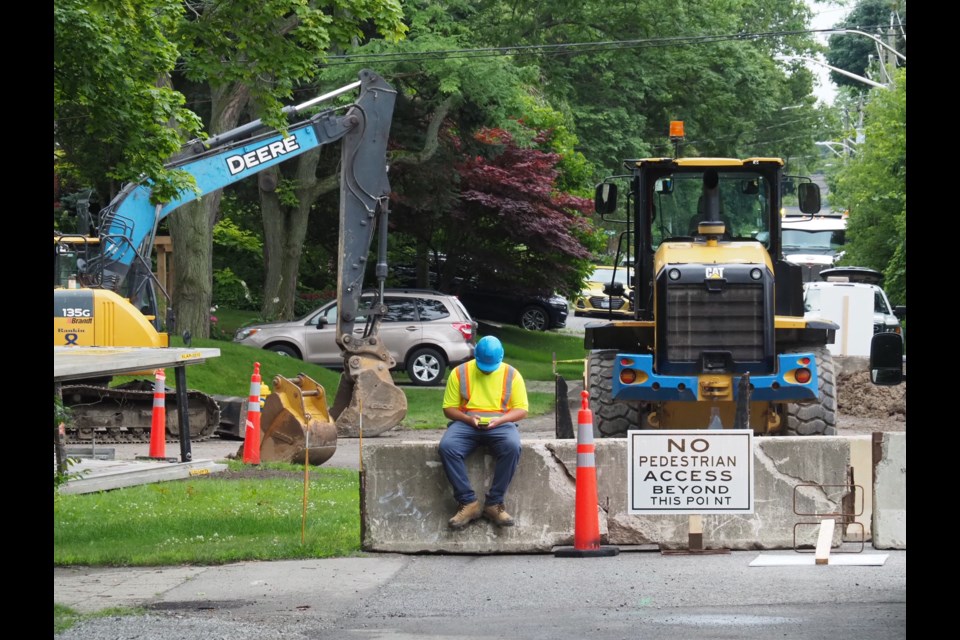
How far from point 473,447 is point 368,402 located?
932 centimetres

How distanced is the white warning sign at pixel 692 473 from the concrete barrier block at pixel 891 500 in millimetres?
941

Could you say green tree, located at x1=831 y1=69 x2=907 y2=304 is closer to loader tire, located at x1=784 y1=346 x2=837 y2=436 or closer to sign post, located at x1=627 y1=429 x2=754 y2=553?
loader tire, located at x1=784 y1=346 x2=837 y2=436

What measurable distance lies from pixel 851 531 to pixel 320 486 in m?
5.76

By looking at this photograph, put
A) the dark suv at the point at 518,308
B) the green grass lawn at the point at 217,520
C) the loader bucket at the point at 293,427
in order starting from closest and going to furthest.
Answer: the green grass lawn at the point at 217,520
the loader bucket at the point at 293,427
the dark suv at the point at 518,308

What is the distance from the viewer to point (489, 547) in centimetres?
1151

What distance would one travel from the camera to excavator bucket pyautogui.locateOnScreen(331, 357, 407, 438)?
20.7 metres

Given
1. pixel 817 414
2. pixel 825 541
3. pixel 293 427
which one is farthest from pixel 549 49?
pixel 825 541

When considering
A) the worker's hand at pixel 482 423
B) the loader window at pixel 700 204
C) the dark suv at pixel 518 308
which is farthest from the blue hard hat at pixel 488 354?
the dark suv at pixel 518 308

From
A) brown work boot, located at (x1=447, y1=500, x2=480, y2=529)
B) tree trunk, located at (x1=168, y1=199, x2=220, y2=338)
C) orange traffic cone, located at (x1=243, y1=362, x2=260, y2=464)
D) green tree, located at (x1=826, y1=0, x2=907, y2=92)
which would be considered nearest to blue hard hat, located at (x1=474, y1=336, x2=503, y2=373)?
brown work boot, located at (x1=447, y1=500, x2=480, y2=529)

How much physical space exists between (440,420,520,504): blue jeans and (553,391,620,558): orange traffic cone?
21.6 inches

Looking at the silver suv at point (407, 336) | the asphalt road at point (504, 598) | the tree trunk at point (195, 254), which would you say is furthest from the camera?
the silver suv at point (407, 336)

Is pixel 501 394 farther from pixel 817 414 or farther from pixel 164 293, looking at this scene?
pixel 164 293

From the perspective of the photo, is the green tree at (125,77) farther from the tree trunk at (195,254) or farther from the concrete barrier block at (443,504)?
the tree trunk at (195,254)

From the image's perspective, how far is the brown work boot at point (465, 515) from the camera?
37.3 ft
